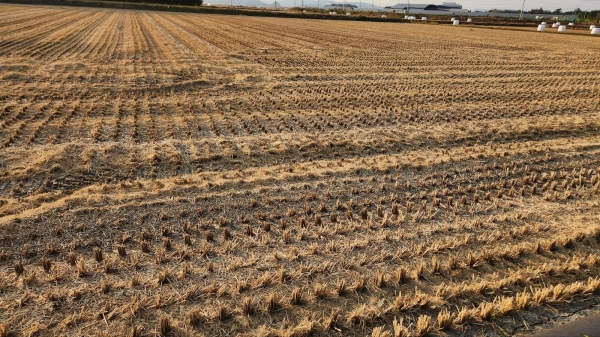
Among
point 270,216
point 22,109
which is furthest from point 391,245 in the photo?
point 22,109

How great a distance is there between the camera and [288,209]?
6.49 meters

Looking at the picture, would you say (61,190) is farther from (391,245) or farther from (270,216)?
(391,245)

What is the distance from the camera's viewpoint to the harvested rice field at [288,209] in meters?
4.36

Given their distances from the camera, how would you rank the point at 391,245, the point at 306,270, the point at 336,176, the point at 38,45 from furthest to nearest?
the point at 38,45 < the point at 336,176 < the point at 391,245 < the point at 306,270

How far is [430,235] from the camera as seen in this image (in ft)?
19.5

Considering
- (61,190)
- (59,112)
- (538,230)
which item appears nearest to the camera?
(538,230)

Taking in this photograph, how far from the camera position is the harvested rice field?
4359 mm

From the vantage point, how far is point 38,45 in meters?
21.5

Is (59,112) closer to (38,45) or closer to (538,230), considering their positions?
(538,230)

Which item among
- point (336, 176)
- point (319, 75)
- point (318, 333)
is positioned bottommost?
point (318, 333)

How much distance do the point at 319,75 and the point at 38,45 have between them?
16.0m

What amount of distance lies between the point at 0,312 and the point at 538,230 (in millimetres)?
7215

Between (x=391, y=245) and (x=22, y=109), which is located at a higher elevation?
(x=22, y=109)

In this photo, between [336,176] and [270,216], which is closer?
[270,216]
